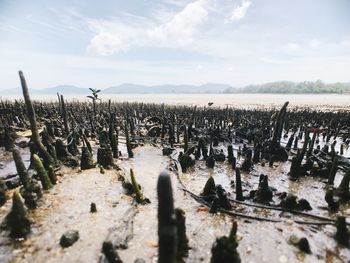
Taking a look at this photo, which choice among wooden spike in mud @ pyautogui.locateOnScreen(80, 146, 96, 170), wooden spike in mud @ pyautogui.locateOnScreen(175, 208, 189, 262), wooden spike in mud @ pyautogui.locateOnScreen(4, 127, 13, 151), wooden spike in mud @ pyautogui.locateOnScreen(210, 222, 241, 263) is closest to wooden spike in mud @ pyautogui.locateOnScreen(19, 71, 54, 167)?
wooden spike in mud @ pyautogui.locateOnScreen(80, 146, 96, 170)

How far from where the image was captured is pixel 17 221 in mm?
6051

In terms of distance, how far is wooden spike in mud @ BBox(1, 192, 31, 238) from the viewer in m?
6.05

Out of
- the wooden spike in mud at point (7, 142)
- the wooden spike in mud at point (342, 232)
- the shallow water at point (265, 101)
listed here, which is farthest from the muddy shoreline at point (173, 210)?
the shallow water at point (265, 101)

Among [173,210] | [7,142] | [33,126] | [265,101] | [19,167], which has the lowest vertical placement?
[265,101]

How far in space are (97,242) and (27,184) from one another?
3.13 meters

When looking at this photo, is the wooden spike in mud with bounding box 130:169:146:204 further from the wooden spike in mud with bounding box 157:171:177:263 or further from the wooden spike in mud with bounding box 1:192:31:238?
the wooden spike in mud with bounding box 157:171:177:263

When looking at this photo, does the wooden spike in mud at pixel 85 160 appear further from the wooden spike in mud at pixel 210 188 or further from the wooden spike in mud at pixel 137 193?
the wooden spike in mud at pixel 210 188

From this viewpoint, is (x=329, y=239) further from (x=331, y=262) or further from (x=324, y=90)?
(x=324, y=90)

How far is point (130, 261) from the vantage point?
17.8 ft

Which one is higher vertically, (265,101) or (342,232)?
(342,232)

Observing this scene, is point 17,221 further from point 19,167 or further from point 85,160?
point 85,160

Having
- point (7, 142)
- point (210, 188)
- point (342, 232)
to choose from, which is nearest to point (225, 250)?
point (342, 232)

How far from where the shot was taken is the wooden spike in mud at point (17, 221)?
605 cm

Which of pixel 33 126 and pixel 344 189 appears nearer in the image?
pixel 344 189
